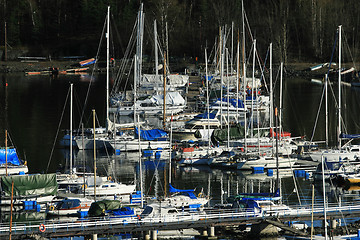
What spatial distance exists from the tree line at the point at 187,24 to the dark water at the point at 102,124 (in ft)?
46.3

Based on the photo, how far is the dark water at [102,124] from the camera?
45688 millimetres

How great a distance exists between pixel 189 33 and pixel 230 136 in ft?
246

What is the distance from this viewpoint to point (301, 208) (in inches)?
1385

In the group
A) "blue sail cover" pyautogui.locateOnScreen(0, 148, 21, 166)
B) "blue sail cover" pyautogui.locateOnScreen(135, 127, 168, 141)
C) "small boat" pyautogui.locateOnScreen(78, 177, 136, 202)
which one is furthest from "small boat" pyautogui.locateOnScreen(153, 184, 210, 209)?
"blue sail cover" pyautogui.locateOnScreen(135, 127, 168, 141)

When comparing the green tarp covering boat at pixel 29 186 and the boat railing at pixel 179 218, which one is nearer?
the boat railing at pixel 179 218

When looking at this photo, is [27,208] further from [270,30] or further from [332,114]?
[270,30]

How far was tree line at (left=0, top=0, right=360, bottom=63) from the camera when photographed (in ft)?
398

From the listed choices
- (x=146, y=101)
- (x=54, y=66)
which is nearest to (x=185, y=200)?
(x=146, y=101)

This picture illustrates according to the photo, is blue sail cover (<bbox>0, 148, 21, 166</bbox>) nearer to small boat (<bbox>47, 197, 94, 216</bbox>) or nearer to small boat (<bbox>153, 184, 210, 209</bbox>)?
small boat (<bbox>47, 197, 94, 216</bbox>)

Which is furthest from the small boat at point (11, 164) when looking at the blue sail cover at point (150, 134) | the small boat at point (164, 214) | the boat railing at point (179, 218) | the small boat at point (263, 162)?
the small boat at point (263, 162)

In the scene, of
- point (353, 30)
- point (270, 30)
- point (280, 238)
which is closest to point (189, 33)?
point (270, 30)

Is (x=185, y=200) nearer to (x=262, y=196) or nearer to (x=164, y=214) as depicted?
(x=164, y=214)

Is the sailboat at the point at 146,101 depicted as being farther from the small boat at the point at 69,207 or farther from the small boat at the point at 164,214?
the small boat at the point at 164,214

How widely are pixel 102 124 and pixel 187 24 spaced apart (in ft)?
215
